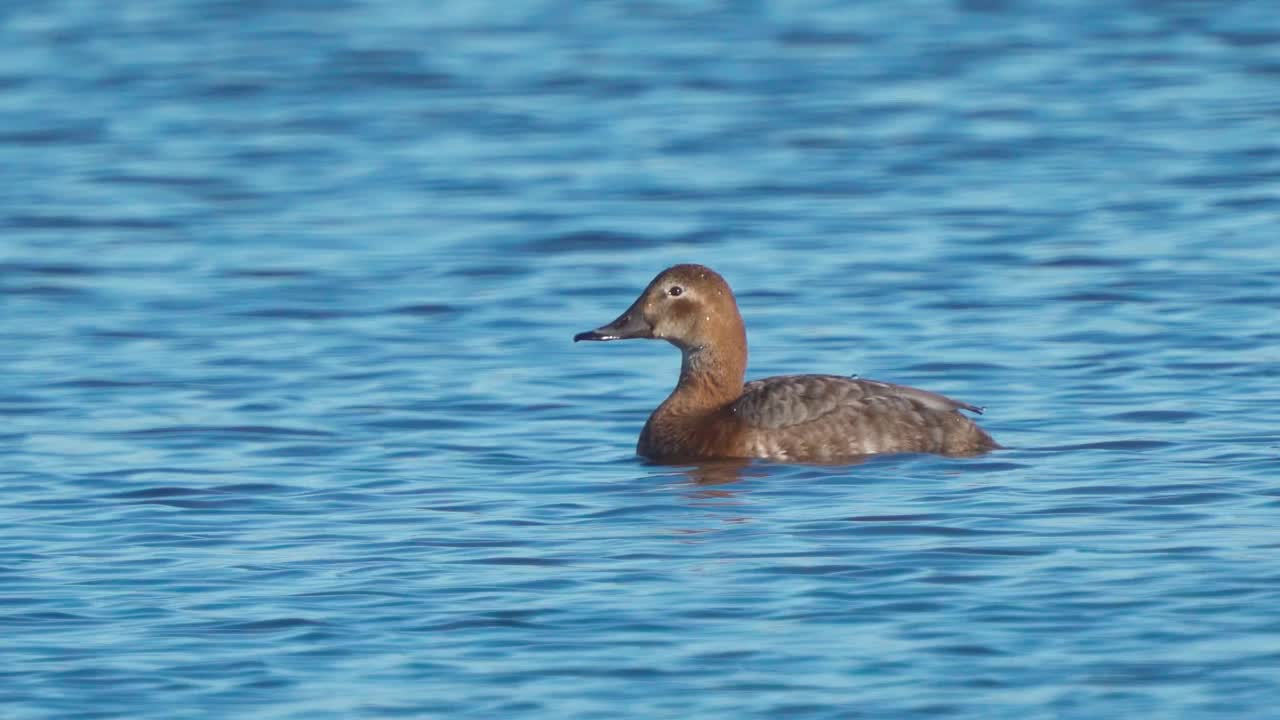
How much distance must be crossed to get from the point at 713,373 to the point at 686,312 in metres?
0.32

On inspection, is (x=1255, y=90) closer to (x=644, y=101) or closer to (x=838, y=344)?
(x=644, y=101)

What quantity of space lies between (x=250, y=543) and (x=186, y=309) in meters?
6.26

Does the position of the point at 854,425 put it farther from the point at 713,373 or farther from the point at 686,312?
the point at 686,312

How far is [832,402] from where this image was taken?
1204cm

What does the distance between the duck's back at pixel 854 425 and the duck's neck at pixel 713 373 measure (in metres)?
0.53

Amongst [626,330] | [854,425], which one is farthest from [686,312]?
[854,425]

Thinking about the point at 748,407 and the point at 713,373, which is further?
the point at 713,373

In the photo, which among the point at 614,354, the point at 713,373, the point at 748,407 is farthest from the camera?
the point at 614,354

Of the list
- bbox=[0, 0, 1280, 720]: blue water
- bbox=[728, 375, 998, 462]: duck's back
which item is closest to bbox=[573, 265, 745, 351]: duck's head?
bbox=[0, 0, 1280, 720]: blue water

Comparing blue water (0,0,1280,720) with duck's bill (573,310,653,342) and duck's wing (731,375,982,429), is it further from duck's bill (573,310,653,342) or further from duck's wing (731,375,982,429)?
duck's bill (573,310,653,342)

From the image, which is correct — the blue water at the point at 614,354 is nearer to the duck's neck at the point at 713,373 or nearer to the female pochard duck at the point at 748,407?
the female pochard duck at the point at 748,407

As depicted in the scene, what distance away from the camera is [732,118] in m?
Result: 23.3

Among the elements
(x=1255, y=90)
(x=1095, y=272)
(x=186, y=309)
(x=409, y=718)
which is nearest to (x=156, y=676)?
(x=409, y=718)

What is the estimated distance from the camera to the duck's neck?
12617 mm
